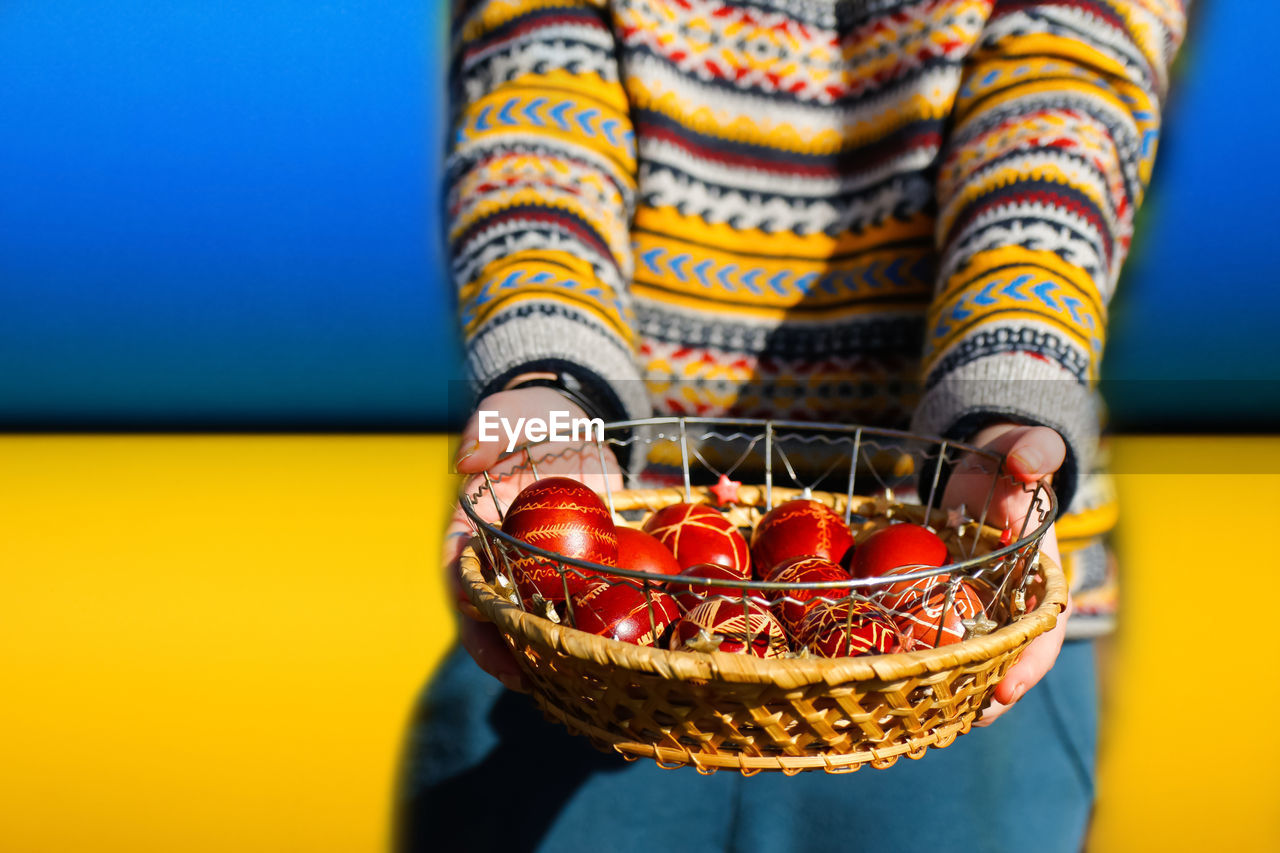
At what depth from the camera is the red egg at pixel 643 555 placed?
2.51 feet

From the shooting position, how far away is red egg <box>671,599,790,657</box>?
2.09 feet

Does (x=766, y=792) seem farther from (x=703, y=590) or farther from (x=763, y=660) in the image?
(x=763, y=660)

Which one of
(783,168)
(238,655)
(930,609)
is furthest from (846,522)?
(238,655)

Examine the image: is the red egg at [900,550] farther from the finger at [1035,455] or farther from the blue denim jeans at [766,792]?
the blue denim jeans at [766,792]

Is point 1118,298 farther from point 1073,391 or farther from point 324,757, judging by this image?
point 324,757

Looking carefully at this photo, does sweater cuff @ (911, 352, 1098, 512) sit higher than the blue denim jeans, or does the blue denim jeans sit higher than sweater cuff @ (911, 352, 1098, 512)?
sweater cuff @ (911, 352, 1098, 512)

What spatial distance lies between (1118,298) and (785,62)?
59 cm

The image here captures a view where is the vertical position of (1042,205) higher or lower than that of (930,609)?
higher

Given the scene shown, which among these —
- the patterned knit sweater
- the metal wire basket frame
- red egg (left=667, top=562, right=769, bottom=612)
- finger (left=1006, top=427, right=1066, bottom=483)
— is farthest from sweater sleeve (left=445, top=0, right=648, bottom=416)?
finger (left=1006, top=427, right=1066, bottom=483)

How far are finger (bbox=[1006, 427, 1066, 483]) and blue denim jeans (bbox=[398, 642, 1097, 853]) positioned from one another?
1.29ft

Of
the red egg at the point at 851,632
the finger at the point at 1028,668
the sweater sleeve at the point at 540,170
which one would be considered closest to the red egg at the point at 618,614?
the red egg at the point at 851,632

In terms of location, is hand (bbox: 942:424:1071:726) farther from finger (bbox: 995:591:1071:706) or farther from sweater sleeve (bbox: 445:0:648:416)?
sweater sleeve (bbox: 445:0:648:416)

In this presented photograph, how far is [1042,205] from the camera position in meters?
1.02

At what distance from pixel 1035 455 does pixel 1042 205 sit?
407mm
